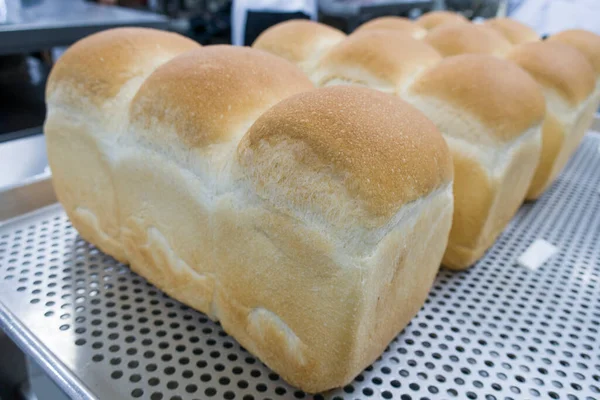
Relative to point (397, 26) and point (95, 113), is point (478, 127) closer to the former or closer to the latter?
point (95, 113)

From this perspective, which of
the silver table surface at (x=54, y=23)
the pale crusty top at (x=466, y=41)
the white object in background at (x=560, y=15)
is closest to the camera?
the pale crusty top at (x=466, y=41)

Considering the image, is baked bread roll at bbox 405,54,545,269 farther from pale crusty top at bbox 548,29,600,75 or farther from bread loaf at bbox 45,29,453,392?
pale crusty top at bbox 548,29,600,75

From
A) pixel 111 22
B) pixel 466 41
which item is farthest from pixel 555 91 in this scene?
pixel 111 22

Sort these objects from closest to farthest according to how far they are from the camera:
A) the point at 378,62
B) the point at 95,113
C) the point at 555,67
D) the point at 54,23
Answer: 1. the point at 95,113
2. the point at 378,62
3. the point at 555,67
4. the point at 54,23

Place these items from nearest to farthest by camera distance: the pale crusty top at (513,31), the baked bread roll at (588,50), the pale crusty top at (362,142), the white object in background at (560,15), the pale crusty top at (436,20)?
the pale crusty top at (362,142), the baked bread roll at (588,50), the pale crusty top at (513,31), the pale crusty top at (436,20), the white object in background at (560,15)

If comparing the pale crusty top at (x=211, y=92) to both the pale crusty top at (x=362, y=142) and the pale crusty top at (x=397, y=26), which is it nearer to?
the pale crusty top at (x=362, y=142)

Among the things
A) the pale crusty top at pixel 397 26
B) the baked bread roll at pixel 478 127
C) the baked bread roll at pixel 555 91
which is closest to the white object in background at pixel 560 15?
the pale crusty top at pixel 397 26

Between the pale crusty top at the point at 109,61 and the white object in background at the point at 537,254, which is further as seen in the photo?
the white object in background at the point at 537,254
